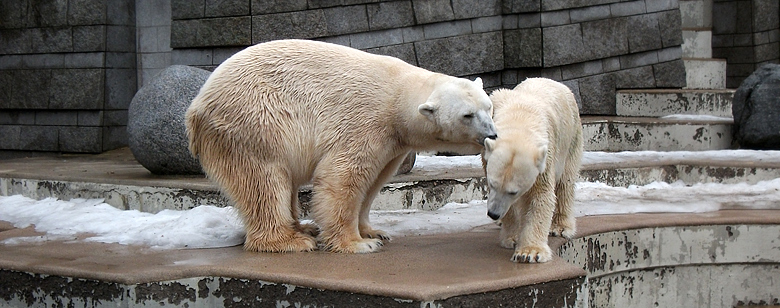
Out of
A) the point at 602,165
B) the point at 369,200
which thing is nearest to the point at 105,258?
the point at 369,200

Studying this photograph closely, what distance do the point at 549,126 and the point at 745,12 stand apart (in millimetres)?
9992

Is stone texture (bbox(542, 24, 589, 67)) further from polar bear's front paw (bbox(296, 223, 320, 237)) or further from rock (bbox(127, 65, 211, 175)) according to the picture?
polar bear's front paw (bbox(296, 223, 320, 237))

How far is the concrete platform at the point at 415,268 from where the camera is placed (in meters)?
3.36

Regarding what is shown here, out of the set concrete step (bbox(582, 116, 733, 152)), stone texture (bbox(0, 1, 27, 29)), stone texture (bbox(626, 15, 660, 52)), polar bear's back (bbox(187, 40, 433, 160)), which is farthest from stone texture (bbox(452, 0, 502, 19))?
stone texture (bbox(0, 1, 27, 29))

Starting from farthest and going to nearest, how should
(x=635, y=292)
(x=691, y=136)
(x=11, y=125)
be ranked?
(x=11, y=125)
(x=691, y=136)
(x=635, y=292)

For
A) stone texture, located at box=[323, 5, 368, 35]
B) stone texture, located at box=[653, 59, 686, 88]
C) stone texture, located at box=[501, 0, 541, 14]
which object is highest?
stone texture, located at box=[501, 0, 541, 14]

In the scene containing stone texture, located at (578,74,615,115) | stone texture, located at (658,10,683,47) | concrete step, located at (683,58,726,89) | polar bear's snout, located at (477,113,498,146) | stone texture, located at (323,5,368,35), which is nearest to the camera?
polar bear's snout, located at (477,113,498,146)

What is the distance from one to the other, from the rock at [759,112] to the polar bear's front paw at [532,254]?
5319mm

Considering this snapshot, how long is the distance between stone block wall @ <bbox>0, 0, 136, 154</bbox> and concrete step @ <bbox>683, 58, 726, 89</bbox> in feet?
23.6

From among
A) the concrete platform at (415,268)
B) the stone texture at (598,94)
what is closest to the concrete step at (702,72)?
the stone texture at (598,94)

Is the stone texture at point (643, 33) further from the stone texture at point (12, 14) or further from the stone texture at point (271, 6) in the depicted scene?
the stone texture at point (12, 14)

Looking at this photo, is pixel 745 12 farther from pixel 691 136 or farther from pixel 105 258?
pixel 105 258

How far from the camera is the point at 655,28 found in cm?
1011

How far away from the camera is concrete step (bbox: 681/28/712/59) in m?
11.9
